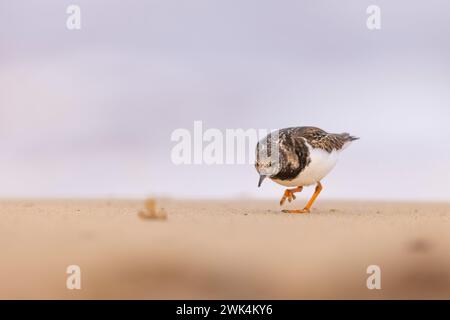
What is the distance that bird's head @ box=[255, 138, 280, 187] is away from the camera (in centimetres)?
1046

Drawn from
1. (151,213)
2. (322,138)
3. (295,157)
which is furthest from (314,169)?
(151,213)

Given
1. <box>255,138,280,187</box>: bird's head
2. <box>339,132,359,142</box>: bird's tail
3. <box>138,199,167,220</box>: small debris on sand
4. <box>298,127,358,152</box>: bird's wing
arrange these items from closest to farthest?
1. <box>138,199,167,220</box>: small debris on sand
2. <box>255,138,280,187</box>: bird's head
3. <box>298,127,358,152</box>: bird's wing
4. <box>339,132,359,142</box>: bird's tail

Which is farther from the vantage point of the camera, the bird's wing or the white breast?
the bird's wing

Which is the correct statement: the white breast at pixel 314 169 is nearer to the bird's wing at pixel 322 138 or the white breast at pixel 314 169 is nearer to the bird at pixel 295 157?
the bird at pixel 295 157

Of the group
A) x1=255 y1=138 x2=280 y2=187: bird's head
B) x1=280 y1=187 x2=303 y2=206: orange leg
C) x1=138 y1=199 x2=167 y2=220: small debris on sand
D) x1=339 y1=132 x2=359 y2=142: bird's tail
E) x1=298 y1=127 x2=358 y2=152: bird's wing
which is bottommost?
x1=138 y1=199 x2=167 y2=220: small debris on sand

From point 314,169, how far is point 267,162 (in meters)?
1.03

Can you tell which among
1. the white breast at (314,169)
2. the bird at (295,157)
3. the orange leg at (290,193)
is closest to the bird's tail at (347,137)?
the bird at (295,157)

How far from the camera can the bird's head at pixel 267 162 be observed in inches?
412

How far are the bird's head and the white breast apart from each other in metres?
0.37

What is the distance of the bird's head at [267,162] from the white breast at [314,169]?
1.21ft

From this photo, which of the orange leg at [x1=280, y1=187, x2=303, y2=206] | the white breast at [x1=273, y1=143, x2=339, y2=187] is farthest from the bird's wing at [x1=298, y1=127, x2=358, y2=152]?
the orange leg at [x1=280, y1=187, x2=303, y2=206]

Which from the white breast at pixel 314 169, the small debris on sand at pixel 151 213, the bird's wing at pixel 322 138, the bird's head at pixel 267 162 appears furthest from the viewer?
the bird's wing at pixel 322 138

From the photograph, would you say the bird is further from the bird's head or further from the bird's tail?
the bird's tail

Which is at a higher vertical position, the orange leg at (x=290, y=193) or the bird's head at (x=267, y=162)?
the bird's head at (x=267, y=162)
